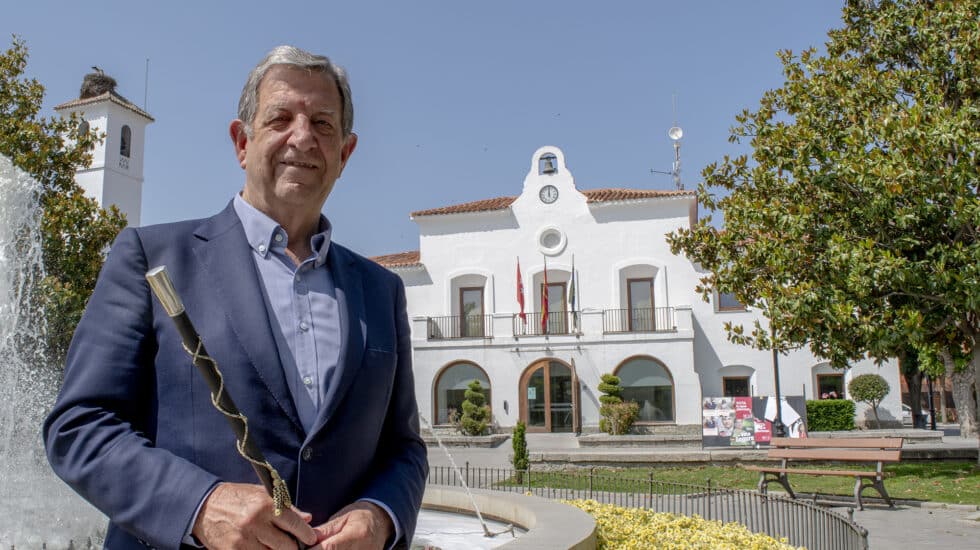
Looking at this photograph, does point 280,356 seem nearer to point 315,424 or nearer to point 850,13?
point 315,424

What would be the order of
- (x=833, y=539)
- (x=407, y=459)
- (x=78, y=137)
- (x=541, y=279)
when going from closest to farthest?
1. (x=407, y=459)
2. (x=833, y=539)
3. (x=78, y=137)
4. (x=541, y=279)

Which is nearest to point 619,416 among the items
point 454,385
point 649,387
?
point 649,387

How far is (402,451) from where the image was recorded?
2068 mm

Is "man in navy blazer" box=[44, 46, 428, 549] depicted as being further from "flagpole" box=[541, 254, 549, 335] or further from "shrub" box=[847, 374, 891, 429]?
"shrub" box=[847, 374, 891, 429]

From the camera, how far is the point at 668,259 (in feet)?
95.0

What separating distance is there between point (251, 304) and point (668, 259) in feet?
92.4

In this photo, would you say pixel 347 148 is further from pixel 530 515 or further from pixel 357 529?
pixel 530 515

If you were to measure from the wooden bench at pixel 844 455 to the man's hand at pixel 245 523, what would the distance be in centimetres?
1078

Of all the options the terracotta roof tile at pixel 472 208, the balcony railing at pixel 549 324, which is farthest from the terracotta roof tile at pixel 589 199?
the balcony railing at pixel 549 324

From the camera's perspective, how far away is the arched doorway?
94.1ft

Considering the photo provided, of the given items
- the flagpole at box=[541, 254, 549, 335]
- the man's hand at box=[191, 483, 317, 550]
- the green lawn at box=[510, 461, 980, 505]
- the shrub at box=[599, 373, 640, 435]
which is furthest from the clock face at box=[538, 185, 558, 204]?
the man's hand at box=[191, 483, 317, 550]

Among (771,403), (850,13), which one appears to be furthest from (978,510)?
(850,13)

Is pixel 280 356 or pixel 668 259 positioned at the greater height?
pixel 668 259

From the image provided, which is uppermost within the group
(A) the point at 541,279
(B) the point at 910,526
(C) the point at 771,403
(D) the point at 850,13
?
(D) the point at 850,13
